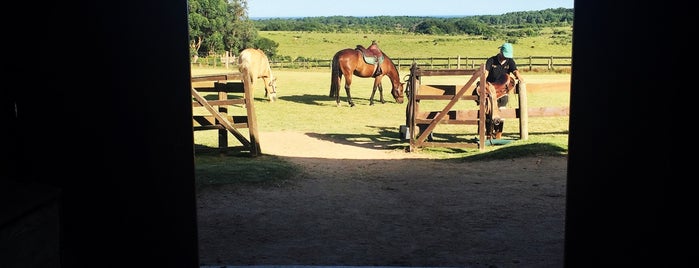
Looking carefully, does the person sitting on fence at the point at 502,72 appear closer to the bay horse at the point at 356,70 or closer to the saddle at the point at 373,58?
the bay horse at the point at 356,70

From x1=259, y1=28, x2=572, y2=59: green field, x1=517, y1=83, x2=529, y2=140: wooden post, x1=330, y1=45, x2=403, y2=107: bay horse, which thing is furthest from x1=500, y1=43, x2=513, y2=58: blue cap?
x1=259, y1=28, x2=572, y2=59: green field

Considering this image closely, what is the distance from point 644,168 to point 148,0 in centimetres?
183

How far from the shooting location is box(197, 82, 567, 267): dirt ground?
5.30m

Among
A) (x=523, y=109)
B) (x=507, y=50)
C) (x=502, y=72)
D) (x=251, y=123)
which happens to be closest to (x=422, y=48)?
(x=502, y=72)

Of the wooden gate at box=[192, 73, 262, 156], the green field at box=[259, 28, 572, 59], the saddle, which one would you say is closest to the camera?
the wooden gate at box=[192, 73, 262, 156]

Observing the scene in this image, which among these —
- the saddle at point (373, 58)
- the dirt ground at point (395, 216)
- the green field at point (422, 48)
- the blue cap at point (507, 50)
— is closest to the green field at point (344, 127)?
the dirt ground at point (395, 216)

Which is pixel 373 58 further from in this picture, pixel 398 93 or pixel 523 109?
pixel 523 109

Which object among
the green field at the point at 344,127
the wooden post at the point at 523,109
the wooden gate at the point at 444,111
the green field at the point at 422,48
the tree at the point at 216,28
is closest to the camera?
the green field at the point at 344,127

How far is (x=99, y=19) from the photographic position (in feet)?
8.09

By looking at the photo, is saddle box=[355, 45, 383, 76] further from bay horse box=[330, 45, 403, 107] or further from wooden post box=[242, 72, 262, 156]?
wooden post box=[242, 72, 262, 156]

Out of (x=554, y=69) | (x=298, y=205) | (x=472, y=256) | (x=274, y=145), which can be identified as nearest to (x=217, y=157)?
(x=274, y=145)

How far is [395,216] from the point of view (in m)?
6.94

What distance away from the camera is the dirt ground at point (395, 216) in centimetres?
530

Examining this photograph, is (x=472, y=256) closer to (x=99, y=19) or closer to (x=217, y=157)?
(x=99, y=19)
